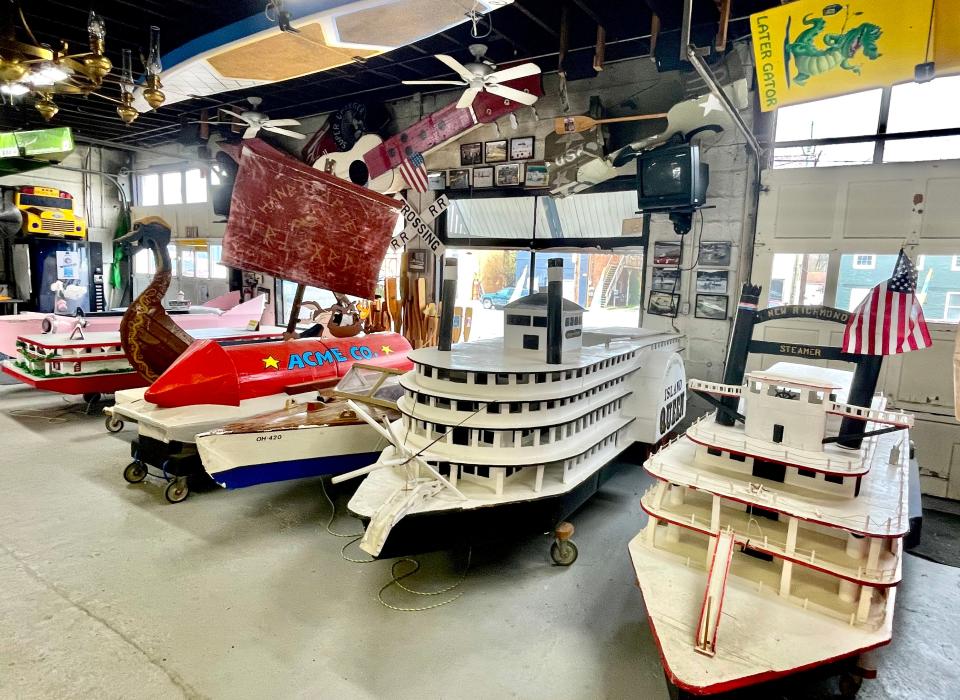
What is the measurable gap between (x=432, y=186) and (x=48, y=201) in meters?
11.1

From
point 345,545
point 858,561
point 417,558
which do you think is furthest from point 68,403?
point 858,561

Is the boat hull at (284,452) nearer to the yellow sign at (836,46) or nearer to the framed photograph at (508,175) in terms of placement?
→ the yellow sign at (836,46)

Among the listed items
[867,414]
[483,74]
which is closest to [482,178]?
[483,74]

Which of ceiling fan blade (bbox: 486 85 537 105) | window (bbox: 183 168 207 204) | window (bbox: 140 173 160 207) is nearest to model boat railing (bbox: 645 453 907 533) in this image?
ceiling fan blade (bbox: 486 85 537 105)

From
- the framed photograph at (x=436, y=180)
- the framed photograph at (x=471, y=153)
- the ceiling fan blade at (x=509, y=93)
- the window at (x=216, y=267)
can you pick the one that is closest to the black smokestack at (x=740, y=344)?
the ceiling fan blade at (x=509, y=93)

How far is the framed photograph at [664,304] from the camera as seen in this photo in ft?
22.2

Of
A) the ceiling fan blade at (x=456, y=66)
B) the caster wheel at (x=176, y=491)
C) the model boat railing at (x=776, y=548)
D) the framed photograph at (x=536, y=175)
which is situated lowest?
the caster wheel at (x=176, y=491)

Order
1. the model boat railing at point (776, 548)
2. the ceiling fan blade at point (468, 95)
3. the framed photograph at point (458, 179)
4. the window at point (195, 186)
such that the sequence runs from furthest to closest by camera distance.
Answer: the window at point (195, 186) < the framed photograph at point (458, 179) < the ceiling fan blade at point (468, 95) < the model boat railing at point (776, 548)

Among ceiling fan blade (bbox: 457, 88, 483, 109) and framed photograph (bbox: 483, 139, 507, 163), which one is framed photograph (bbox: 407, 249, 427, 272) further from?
ceiling fan blade (bbox: 457, 88, 483, 109)

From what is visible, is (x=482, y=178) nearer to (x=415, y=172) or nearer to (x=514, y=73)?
(x=415, y=172)

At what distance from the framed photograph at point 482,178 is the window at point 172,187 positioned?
377 inches

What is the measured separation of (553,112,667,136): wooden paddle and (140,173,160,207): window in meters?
12.4

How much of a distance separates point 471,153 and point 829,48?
5.47 m

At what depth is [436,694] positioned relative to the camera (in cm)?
271
